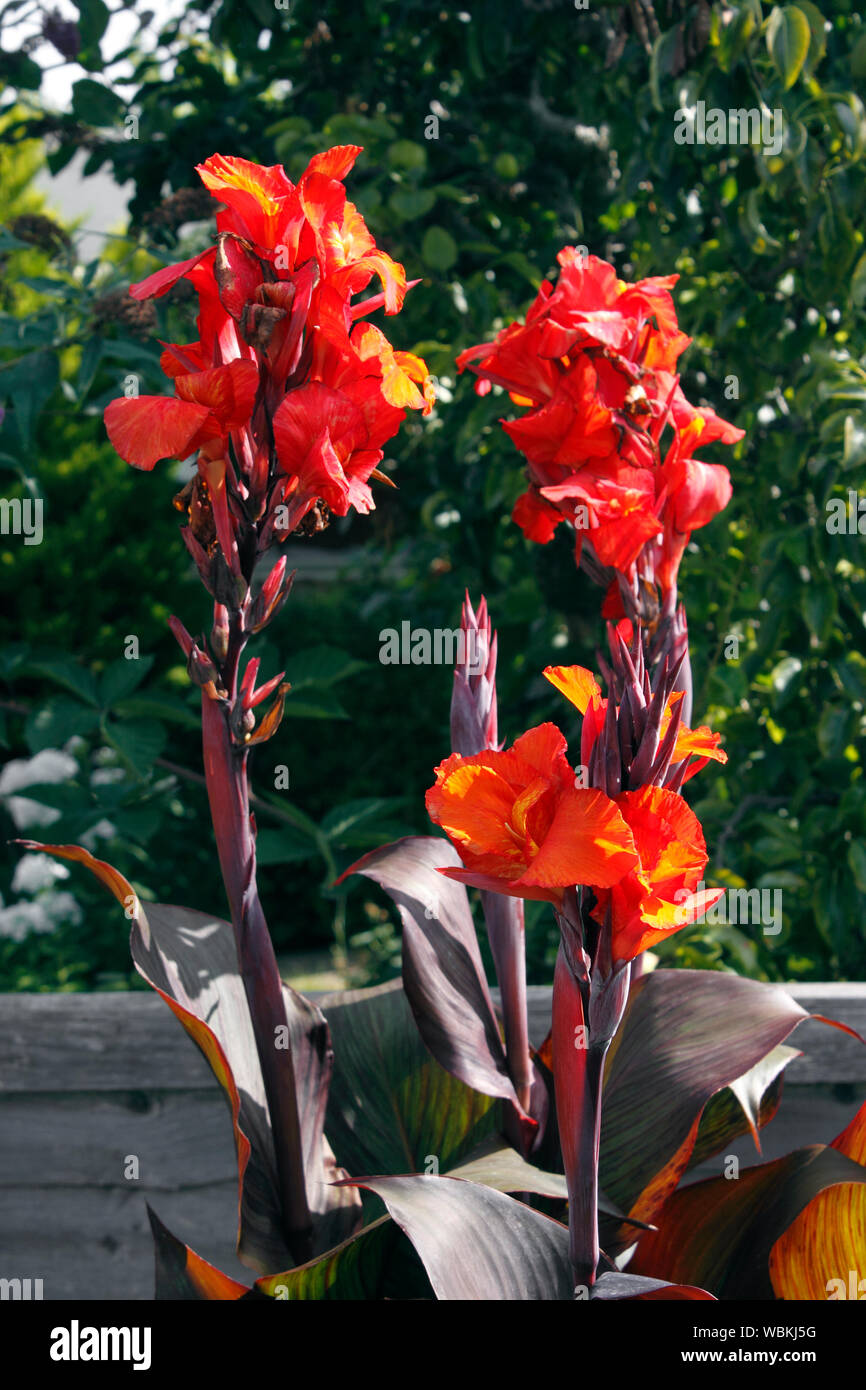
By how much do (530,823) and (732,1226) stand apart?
0.46m

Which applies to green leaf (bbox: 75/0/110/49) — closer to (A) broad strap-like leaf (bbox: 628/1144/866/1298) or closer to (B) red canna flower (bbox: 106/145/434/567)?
(B) red canna flower (bbox: 106/145/434/567)

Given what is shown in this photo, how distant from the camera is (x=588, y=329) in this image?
769 mm

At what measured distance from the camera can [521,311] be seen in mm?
1581

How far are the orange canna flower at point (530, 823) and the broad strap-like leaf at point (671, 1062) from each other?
0.33m

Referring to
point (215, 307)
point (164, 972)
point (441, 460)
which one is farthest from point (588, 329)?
point (441, 460)

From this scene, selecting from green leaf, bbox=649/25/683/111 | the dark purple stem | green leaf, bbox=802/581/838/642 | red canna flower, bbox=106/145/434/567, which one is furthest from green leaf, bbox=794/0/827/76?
the dark purple stem

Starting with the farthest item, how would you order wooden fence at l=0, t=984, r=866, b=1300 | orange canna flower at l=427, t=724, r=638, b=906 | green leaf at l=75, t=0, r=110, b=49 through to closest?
green leaf at l=75, t=0, r=110, b=49 < wooden fence at l=0, t=984, r=866, b=1300 < orange canna flower at l=427, t=724, r=638, b=906

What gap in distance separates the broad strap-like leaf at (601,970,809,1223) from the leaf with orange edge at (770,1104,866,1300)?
0.28ft

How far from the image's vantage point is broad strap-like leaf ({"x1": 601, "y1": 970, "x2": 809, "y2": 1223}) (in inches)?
30.2

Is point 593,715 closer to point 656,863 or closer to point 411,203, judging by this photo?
point 656,863

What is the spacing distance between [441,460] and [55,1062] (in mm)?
1101

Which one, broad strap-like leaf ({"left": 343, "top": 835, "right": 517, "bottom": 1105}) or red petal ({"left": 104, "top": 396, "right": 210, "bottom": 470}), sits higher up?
red petal ({"left": 104, "top": 396, "right": 210, "bottom": 470})

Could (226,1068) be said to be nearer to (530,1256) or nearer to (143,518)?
(530,1256)

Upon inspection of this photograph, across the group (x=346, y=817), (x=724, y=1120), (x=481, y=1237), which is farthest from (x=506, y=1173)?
(x=346, y=817)
